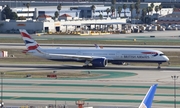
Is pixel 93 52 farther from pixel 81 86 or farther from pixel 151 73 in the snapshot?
pixel 81 86

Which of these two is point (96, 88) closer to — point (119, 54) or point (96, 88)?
point (96, 88)

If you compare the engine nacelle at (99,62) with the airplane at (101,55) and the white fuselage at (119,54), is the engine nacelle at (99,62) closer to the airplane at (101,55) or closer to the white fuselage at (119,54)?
the airplane at (101,55)

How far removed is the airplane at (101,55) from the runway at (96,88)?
1.73 m

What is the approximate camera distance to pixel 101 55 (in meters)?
89.5

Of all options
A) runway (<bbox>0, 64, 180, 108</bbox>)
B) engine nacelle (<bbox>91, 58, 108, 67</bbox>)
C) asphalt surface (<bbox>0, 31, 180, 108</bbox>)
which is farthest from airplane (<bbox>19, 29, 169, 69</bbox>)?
runway (<bbox>0, 64, 180, 108</bbox>)

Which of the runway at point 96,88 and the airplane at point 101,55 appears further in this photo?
the airplane at point 101,55

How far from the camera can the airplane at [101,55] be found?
8831 cm

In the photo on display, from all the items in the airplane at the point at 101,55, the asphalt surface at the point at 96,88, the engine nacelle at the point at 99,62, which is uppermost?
the airplane at the point at 101,55

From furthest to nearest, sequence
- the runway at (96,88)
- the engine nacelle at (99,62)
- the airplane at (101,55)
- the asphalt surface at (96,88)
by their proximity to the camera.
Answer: the airplane at (101,55), the engine nacelle at (99,62), the runway at (96,88), the asphalt surface at (96,88)

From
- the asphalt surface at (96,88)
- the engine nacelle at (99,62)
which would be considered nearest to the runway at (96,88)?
the asphalt surface at (96,88)

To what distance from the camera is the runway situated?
5862 centimetres

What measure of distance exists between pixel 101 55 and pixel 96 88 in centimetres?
2225

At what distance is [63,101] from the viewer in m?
58.6

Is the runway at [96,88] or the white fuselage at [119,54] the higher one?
the white fuselage at [119,54]
